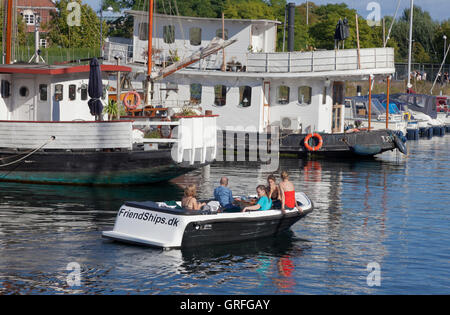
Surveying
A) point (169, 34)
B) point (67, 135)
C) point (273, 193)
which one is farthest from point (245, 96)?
point (273, 193)

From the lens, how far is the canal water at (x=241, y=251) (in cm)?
1489

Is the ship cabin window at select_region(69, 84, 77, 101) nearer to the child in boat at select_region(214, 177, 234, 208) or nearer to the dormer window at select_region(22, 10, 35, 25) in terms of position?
the child in boat at select_region(214, 177, 234, 208)

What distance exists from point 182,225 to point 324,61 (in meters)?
21.6

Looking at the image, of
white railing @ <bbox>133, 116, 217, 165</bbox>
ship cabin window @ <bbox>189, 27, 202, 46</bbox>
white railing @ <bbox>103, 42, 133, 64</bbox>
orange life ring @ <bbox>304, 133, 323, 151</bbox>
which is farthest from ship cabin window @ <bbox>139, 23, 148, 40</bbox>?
white railing @ <bbox>133, 116, 217, 165</bbox>

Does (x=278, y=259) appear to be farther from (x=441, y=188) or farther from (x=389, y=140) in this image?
(x=389, y=140)

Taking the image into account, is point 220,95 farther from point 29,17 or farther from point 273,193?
point 29,17

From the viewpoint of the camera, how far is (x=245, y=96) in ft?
125

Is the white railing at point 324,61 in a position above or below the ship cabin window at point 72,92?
above

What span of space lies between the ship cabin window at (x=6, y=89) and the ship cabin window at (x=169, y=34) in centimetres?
1393

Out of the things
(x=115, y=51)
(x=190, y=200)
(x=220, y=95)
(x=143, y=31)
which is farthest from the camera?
(x=115, y=51)

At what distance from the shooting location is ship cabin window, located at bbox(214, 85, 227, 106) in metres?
38.3

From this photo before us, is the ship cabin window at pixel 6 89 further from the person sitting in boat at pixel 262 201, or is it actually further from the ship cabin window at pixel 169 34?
the ship cabin window at pixel 169 34

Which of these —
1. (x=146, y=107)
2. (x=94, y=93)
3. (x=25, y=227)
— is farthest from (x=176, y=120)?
(x=25, y=227)

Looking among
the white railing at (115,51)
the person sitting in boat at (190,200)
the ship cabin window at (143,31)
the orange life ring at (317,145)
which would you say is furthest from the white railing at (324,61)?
the person sitting in boat at (190,200)
